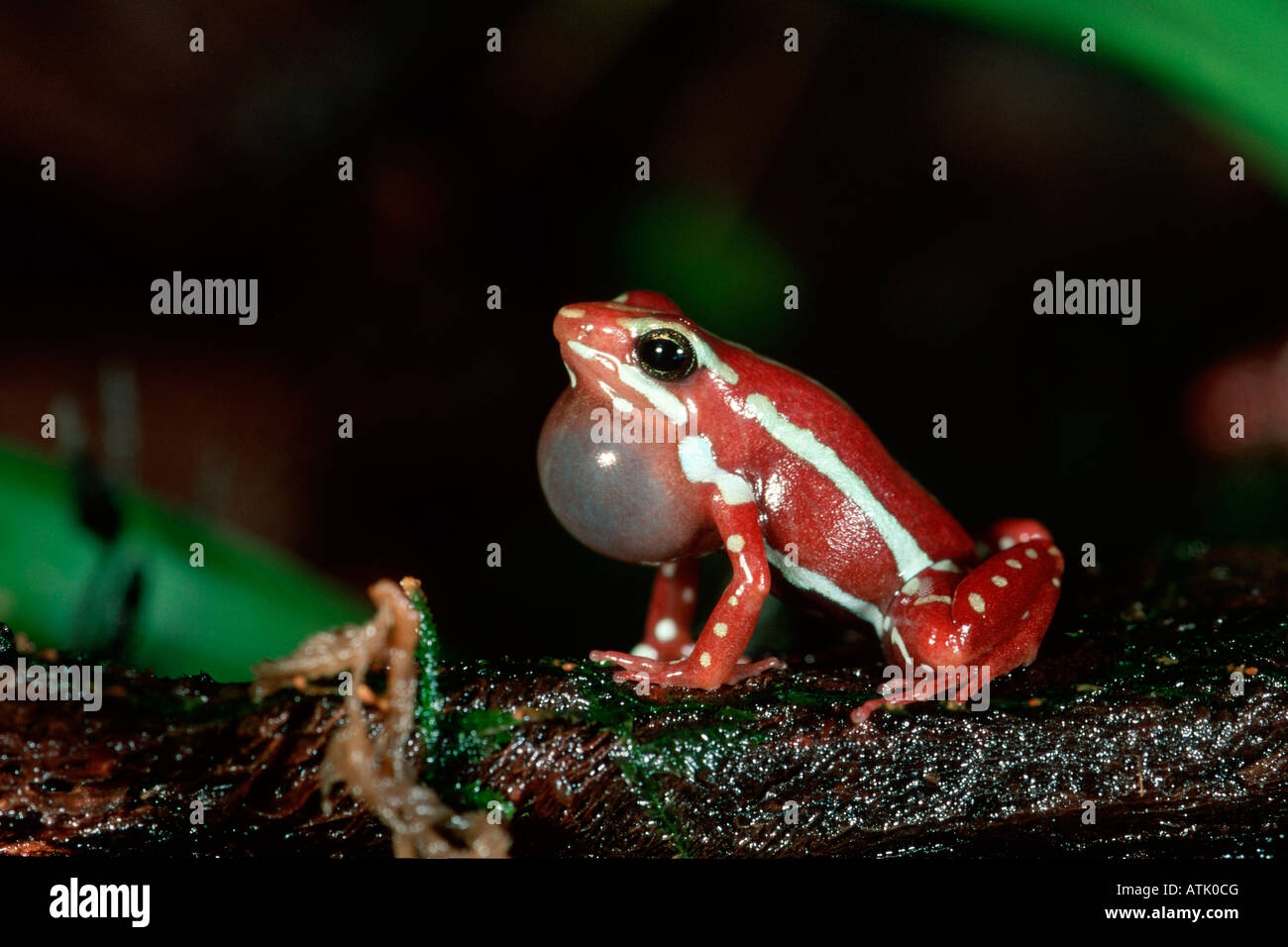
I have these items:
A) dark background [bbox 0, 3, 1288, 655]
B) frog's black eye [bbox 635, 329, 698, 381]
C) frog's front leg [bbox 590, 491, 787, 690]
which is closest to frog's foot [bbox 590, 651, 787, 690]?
frog's front leg [bbox 590, 491, 787, 690]

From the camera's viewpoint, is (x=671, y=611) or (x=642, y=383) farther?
(x=671, y=611)

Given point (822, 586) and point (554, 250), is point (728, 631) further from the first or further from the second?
point (554, 250)

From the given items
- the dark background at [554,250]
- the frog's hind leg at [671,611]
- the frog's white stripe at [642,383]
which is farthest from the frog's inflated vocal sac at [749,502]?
the dark background at [554,250]

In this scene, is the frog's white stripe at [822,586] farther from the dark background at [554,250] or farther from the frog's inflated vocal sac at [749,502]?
the dark background at [554,250]

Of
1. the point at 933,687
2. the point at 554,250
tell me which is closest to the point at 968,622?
the point at 933,687
